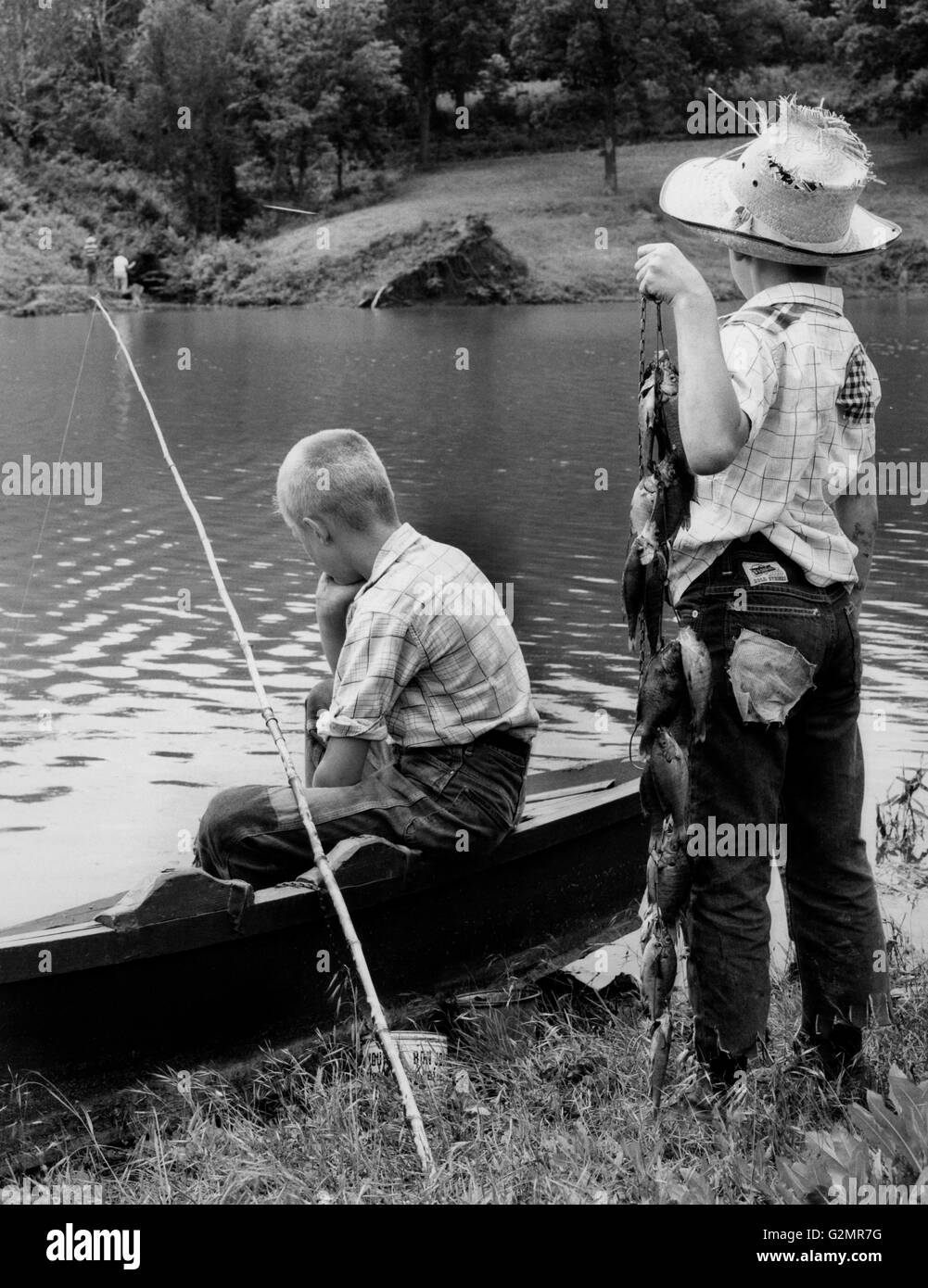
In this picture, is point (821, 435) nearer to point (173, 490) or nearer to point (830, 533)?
point (830, 533)

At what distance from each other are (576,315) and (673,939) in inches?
1366

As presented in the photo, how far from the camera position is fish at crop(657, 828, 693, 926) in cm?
307

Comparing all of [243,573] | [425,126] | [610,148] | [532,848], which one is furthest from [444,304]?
[532,848]

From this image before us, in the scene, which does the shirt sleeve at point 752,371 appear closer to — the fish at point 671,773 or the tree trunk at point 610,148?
the fish at point 671,773

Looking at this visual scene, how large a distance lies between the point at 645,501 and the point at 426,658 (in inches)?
40.0

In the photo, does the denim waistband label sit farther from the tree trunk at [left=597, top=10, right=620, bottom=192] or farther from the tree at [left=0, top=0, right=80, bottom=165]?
the tree at [left=0, top=0, right=80, bottom=165]

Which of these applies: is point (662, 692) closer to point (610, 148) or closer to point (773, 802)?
point (773, 802)

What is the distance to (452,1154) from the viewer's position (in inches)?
126

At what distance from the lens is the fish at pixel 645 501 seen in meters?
3.02

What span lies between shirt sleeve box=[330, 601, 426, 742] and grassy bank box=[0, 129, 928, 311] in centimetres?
3671

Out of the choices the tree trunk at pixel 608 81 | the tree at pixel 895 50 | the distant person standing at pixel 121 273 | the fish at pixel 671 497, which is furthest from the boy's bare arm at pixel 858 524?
the tree at pixel 895 50

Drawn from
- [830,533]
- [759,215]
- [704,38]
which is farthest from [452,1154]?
[704,38]

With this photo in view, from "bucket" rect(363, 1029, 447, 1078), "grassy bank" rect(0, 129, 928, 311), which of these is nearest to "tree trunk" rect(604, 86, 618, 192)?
"grassy bank" rect(0, 129, 928, 311)

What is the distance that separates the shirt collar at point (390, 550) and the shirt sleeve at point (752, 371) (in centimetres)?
115
